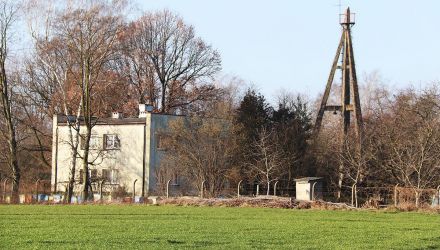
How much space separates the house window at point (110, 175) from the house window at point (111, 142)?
174 cm

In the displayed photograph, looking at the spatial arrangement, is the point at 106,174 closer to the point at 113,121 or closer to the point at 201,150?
the point at 113,121

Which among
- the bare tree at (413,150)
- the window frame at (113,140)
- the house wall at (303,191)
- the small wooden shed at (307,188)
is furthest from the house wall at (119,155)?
the bare tree at (413,150)

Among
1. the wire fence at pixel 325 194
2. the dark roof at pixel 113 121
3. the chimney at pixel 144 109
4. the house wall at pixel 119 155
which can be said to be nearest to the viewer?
the wire fence at pixel 325 194

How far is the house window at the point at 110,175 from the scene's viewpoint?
56.8 metres

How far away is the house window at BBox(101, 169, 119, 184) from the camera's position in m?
56.8

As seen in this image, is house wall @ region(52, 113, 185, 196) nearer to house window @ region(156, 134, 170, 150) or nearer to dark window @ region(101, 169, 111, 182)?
house window @ region(156, 134, 170, 150)

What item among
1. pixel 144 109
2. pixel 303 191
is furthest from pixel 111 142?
pixel 303 191

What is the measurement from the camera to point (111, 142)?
57.8 meters

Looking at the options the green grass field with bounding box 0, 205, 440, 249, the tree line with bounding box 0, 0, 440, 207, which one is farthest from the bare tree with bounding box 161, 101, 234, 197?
the green grass field with bounding box 0, 205, 440, 249

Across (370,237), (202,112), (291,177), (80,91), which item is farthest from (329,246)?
(202,112)

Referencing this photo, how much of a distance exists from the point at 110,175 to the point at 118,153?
1839mm

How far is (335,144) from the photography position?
53250 mm

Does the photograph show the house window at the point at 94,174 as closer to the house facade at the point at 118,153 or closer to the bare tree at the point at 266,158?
the house facade at the point at 118,153

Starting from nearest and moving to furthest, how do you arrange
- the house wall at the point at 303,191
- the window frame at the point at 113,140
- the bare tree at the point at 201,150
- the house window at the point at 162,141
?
1. the house wall at the point at 303,191
2. the bare tree at the point at 201,150
3. the house window at the point at 162,141
4. the window frame at the point at 113,140
